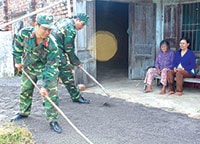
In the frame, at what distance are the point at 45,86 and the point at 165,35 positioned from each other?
4.19 meters

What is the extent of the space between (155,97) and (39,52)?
9.14 feet

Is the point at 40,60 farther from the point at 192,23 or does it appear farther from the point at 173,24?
the point at 192,23

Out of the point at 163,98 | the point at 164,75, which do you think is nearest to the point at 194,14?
the point at 164,75

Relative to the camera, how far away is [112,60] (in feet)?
37.0

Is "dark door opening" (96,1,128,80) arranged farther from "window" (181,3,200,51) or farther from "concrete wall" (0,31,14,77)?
"window" (181,3,200,51)

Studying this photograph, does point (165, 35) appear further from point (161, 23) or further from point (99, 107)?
point (99, 107)

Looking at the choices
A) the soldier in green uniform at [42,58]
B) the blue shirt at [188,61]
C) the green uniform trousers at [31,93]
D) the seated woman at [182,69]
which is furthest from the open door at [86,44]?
the soldier in green uniform at [42,58]

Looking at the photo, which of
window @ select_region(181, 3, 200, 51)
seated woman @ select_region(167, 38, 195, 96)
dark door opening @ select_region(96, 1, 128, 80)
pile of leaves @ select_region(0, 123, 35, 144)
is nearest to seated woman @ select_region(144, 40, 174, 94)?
seated woman @ select_region(167, 38, 195, 96)

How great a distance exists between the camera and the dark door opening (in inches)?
434

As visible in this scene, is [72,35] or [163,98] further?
[163,98]

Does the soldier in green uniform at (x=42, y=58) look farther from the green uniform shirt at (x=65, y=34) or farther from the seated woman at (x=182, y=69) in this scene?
the seated woman at (x=182, y=69)

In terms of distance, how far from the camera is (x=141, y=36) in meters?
7.11

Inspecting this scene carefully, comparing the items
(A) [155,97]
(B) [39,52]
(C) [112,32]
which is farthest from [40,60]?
(C) [112,32]

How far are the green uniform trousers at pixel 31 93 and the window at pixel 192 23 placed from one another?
4.11 metres
